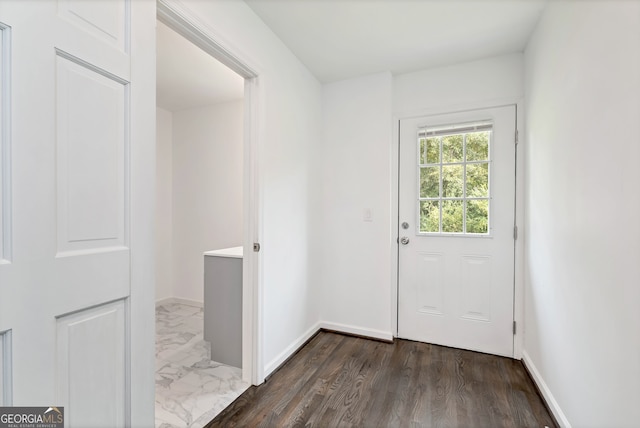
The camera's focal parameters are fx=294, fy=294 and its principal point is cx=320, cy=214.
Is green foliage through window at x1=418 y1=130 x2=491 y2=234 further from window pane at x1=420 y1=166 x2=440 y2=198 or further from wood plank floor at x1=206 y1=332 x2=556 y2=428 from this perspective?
wood plank floor at x1=206 y1=332 x2=556 y2=428

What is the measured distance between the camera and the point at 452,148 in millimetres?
2539

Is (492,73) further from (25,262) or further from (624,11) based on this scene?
(25,262)

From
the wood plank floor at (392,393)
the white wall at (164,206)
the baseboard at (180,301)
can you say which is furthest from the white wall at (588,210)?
the white wall at (164,206)

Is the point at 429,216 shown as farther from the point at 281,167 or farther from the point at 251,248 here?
the point at 251,248

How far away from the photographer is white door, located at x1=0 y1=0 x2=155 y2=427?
767 mm

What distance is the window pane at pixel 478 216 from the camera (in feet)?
7.99

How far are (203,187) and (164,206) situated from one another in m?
0.59

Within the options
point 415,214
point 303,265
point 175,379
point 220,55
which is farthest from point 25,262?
point 415,214

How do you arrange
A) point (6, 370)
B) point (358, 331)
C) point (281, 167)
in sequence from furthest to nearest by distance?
point (358, 331) < point (281, 167) < point (6, 370)

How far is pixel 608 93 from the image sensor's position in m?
1.14

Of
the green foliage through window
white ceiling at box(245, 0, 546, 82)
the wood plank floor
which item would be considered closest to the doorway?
white ceiling at box(245, 0, 546, 82)

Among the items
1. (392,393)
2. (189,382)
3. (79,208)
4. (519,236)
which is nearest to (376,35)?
(519,236)

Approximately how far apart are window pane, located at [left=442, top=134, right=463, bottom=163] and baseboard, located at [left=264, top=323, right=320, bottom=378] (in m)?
1.94

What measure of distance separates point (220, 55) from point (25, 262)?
139 centimetres
